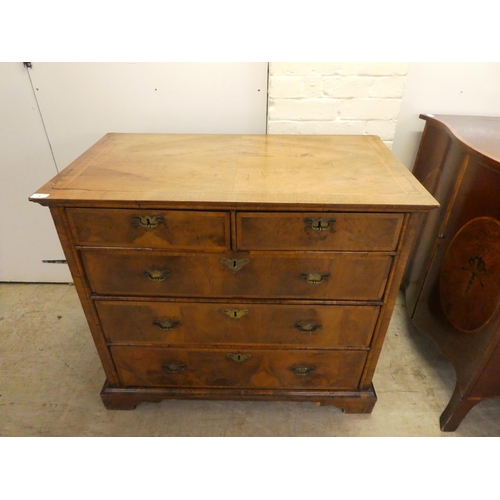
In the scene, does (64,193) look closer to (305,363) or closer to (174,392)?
(174,392)

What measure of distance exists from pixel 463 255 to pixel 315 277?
0.65 meters

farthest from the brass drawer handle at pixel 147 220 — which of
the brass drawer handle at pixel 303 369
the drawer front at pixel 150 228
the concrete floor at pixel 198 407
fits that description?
the concrete floor at pixel 198 407

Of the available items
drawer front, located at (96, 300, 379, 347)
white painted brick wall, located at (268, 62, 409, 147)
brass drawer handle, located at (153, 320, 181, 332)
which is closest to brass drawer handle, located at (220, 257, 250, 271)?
drawer front, located at (96, 300, 379, 347)

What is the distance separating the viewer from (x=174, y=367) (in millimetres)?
1460

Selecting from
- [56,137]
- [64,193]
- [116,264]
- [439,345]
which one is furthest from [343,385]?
[56,137]

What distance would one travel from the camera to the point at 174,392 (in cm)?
153

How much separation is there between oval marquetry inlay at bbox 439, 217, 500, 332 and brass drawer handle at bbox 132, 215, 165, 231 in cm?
113

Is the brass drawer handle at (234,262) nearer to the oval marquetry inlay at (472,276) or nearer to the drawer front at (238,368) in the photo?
the drawer front at (238,368)

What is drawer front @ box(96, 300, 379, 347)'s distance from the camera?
1295 millimetres

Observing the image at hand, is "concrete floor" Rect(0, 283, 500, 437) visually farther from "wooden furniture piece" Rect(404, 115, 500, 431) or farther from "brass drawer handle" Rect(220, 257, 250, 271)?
"brass drawer handle" Rect(220, 257, 250, 271)

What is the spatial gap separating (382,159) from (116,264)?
1035 millimetres

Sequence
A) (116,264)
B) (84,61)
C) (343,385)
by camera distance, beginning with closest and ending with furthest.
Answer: (116,264)
(343,385)
(84,61)

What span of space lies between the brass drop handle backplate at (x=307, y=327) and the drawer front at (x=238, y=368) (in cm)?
11

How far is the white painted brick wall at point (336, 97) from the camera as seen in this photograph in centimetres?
151
